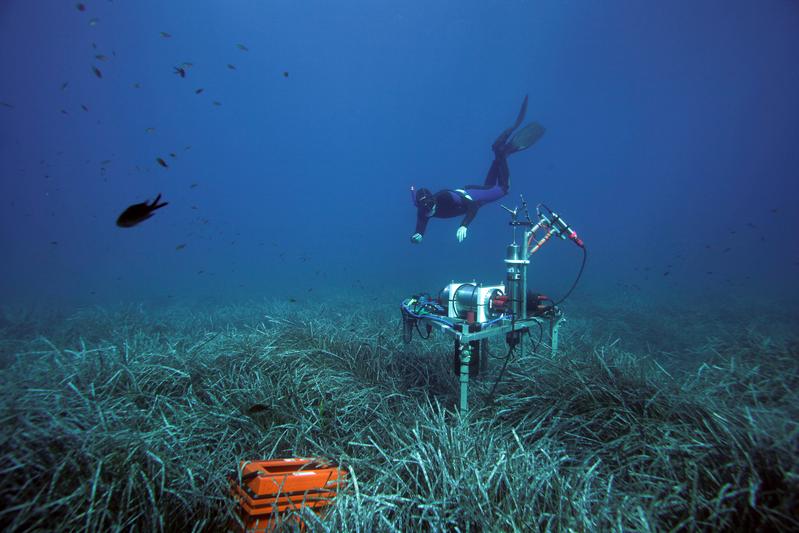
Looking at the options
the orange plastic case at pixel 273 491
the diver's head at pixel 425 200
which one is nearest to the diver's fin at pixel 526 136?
the diver's head at pixel 425 200

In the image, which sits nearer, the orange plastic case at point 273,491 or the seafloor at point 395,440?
the seafloor at point 395,440

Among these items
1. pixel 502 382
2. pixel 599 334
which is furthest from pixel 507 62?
pixel 502 382

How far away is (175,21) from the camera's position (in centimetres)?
5459

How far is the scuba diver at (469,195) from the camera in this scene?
22.1ft

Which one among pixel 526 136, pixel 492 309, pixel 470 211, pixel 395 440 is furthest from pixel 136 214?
pixel 526 136

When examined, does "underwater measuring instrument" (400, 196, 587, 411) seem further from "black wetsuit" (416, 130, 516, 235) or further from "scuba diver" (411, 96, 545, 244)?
"black wetsuit" (416, 130, 516, 235)

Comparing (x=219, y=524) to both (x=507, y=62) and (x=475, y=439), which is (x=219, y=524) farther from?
(x=507, y=62)

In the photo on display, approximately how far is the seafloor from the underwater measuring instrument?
429 mm

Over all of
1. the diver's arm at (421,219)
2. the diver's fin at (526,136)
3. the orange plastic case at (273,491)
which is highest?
the diver's fin at (526,136)

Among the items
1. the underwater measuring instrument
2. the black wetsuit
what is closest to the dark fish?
the underwater measuring instrument

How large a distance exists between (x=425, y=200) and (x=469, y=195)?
1846mm

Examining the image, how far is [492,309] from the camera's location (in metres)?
3.69

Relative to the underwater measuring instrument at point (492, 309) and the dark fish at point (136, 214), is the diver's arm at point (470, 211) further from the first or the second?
the dark fish at point (136, 214)

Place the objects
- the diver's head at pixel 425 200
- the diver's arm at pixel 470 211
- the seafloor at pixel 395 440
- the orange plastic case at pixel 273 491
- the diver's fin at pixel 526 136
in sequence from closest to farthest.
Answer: the seafloor at pixel 395 440 < the orange plastic case at pixel 273 491 < the diver's head at pixel 425 200 < the diver's arm at pixel 470 211 < the diver's fin at pixel 526 136
